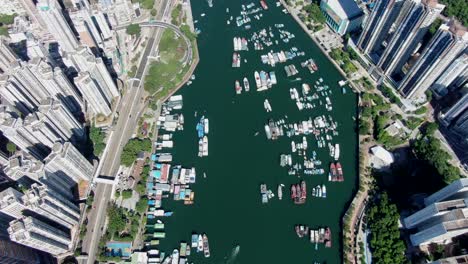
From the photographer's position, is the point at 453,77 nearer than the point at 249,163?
No

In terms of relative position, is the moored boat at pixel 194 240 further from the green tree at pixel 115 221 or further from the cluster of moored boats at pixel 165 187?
the green tree at pixel 115 221

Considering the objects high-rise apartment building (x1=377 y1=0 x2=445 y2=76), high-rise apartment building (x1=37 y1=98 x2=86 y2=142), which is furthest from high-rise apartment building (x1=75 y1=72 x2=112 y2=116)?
high-rise apartment building (x1=377 y1=0 x2=445 y2=76)

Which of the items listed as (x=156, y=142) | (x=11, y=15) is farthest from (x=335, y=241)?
(x=11, y=15)

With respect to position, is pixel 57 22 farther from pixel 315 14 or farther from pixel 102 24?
pixel 315 14

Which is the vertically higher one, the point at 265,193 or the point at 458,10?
the point at 458,10

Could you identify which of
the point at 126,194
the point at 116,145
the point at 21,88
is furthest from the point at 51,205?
the point at 21,88

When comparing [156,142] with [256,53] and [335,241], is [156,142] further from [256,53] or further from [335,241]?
[335,241]
